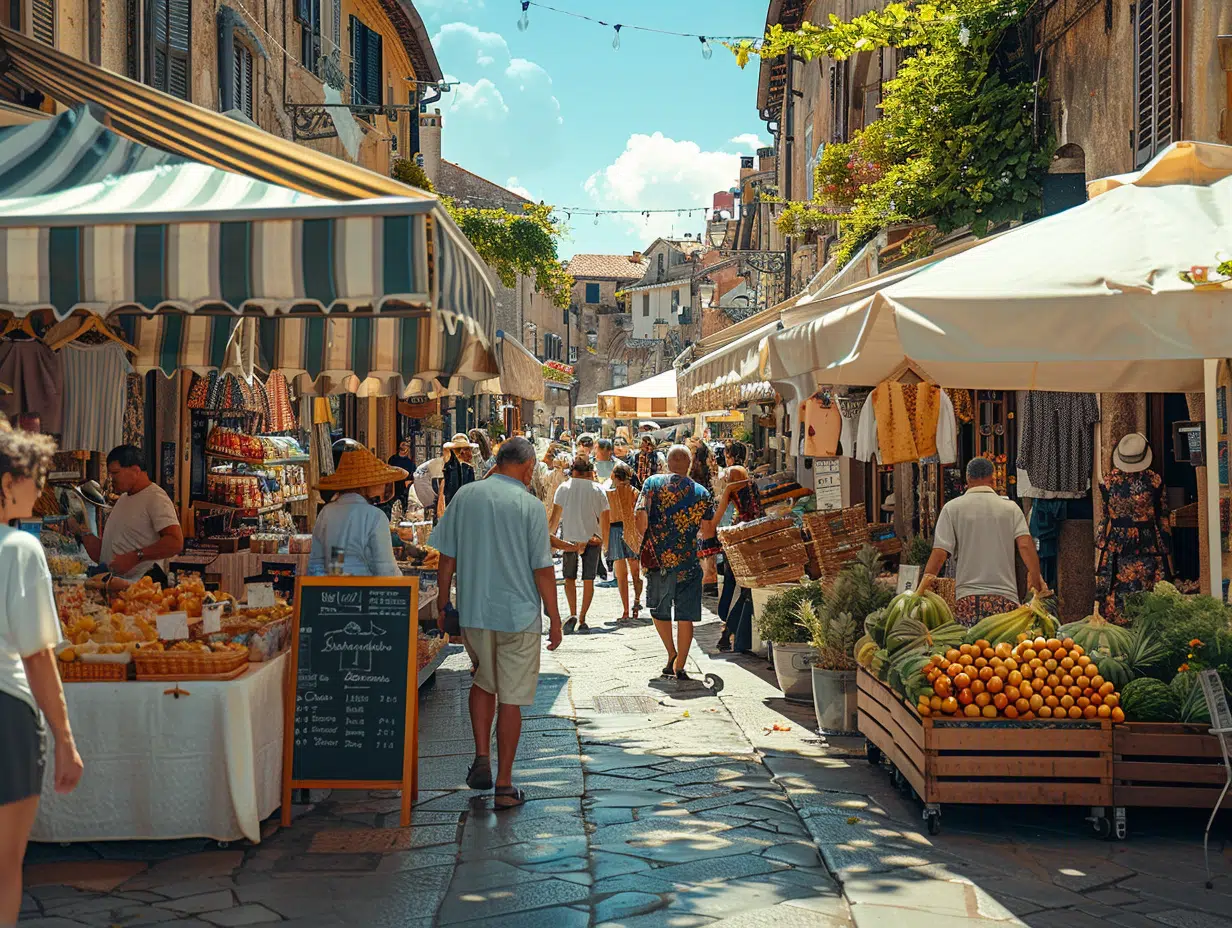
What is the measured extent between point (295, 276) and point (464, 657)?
23.4ft

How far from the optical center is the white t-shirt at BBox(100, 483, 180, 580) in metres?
8.00

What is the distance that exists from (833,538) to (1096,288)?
6.49 metres

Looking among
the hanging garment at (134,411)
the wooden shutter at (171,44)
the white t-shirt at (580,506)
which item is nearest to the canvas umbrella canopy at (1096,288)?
the hanging garment at (134,411)

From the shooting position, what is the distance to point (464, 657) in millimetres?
11898

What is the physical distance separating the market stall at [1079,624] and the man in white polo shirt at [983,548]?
1.11 m

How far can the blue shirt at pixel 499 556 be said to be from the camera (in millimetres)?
6738

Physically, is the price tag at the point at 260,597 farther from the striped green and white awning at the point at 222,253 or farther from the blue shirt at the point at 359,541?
the striped green and white awning at the point at 222,253

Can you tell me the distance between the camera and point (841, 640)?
27.6ft

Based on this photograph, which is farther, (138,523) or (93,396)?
(93,396)

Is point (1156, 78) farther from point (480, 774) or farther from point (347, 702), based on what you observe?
point (347, 702)

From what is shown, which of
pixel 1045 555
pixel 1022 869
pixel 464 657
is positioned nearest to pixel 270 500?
pixel 464 657

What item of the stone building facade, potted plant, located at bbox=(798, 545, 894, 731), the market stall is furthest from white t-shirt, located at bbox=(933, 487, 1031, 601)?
the stone building facade

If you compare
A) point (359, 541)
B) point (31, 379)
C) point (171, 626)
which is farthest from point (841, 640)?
point (31, 379)

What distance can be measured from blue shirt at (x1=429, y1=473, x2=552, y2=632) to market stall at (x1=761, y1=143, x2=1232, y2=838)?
183 centimetres
